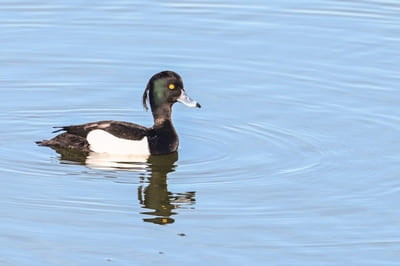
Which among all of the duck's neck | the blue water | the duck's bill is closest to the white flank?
the blue water

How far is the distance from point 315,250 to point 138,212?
217 centimetres

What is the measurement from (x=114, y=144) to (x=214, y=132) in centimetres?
149

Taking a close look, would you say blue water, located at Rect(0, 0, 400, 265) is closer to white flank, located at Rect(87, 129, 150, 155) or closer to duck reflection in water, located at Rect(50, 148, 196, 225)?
duck reflection in water, located at Rect(50, 148, 196, 225)

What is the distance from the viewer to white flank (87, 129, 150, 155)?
14.0 m

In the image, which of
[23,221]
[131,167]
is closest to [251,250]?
[23,221]

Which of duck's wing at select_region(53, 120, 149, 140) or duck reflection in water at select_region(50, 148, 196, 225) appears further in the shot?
duck's wing at select_region(53, 120, 149, 140)

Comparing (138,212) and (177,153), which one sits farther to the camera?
(177,153)

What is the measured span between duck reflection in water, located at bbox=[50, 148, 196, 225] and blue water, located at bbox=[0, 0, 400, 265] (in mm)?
39

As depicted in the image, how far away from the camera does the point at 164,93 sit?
1452cm

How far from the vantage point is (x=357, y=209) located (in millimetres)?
11570

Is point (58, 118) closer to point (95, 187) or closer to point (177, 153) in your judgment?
point (177, 153)

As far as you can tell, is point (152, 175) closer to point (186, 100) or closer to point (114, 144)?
point (114, 144)

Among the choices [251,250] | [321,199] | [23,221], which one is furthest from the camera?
[321,199]

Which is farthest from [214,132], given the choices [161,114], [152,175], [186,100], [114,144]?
[152,175]
